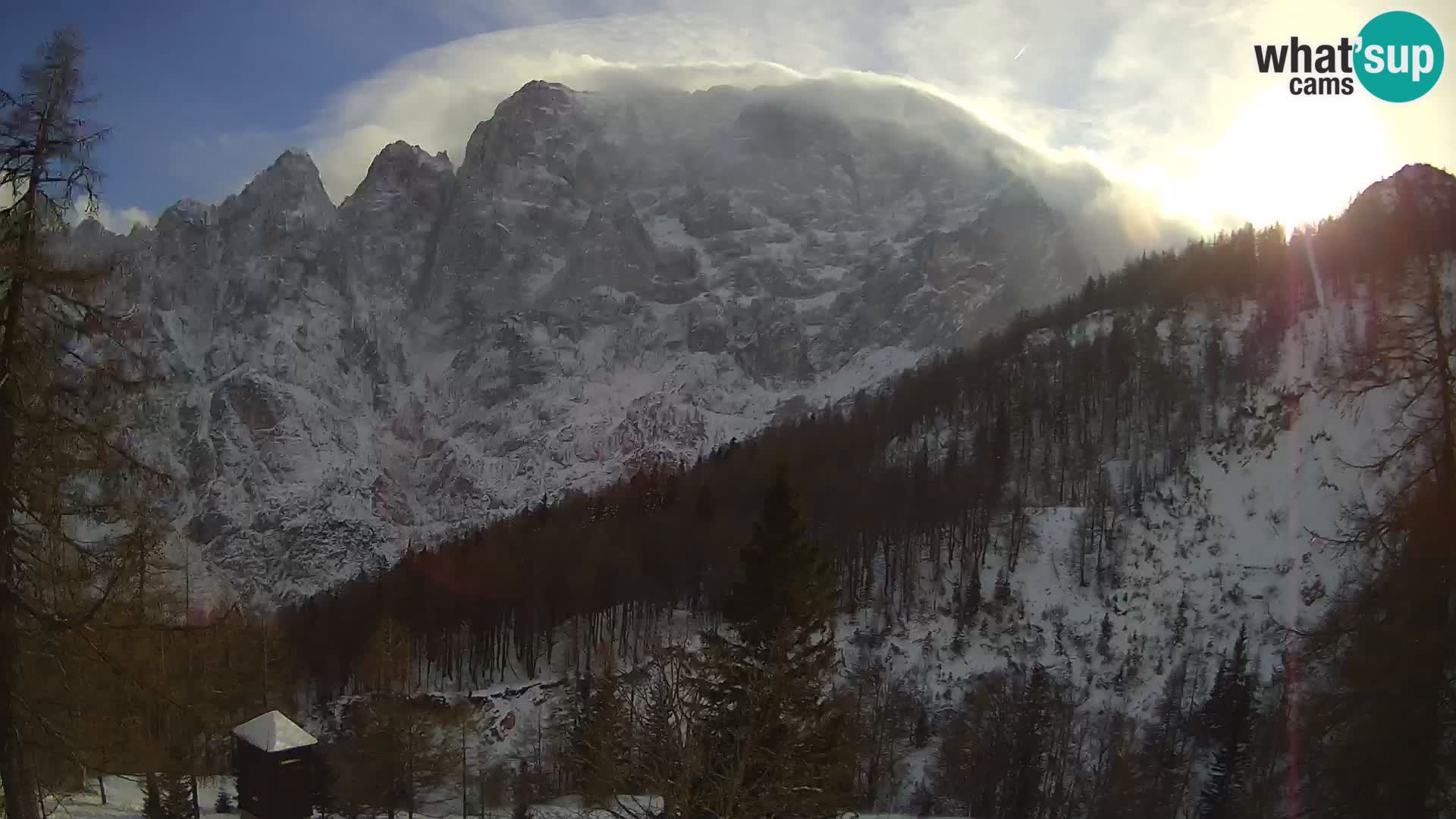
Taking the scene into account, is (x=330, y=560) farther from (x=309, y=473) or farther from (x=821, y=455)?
(x=821, y=455)

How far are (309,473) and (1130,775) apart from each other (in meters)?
184

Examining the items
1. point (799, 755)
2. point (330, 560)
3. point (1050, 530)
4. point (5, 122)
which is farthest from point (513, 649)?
point (330, 560)

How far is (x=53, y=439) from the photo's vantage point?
376 inches

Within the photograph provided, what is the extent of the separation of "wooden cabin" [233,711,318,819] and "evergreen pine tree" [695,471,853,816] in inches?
715

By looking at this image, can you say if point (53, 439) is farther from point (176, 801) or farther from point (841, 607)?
point (841, 607)

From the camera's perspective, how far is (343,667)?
70.5 metres

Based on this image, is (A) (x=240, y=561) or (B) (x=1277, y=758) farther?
(A) (x=240, y=561)

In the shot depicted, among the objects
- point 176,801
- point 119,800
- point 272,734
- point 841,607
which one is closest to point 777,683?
point 272,734

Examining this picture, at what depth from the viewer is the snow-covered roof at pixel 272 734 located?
96.5ft

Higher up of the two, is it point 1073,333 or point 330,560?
point 1073,333

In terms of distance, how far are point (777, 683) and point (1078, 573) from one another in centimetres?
6544

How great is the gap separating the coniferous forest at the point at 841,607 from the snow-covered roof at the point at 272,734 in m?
1.67

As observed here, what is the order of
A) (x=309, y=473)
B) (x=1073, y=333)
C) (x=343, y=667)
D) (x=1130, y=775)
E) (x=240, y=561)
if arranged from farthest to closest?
1. (x=309, y=473)
2. (x=240, y=561)
3. (x=1073, y=333)
4. (x=343, y=667)
5. (x=1130, y=775)

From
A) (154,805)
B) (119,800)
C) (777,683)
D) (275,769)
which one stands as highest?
(777,683)
